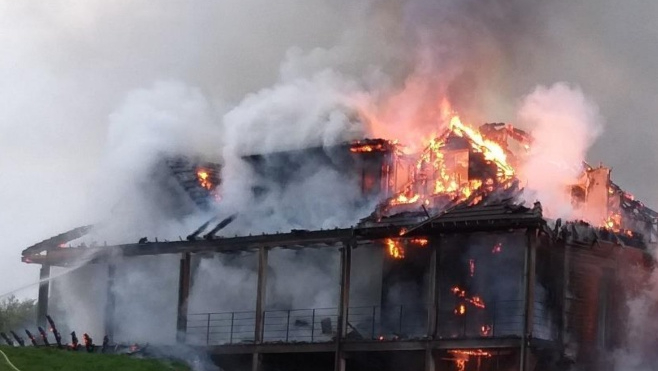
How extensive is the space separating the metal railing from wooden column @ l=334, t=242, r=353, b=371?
13.1 inches

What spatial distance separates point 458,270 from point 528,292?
4.11 m

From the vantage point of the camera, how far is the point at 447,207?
127ft

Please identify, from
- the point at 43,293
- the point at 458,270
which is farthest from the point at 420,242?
the point at 43,293

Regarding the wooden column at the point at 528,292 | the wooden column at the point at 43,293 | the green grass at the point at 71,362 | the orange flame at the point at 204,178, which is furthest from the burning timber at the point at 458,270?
the wooden column at the point at 43,293

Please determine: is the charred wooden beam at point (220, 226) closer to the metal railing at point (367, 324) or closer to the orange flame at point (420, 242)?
the metal railing at point (367, 324)

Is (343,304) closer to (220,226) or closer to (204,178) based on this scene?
(220,226)

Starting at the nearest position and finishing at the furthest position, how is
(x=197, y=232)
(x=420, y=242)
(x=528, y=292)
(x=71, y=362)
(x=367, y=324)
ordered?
(x=528, y=292)
(x=71, y=362)
(x=420, y=242)
(x=367, y=324)
(x=197, y=232)

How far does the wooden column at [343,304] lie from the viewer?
38.6 metres

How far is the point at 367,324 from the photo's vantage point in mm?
41438

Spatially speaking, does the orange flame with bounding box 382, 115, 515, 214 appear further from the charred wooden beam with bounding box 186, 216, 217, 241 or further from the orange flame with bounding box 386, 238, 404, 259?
the charred wooden beam with bounding box 186, 216, 217, 241

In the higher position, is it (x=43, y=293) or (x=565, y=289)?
(x=43, y=293)

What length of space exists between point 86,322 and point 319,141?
12.2 meters

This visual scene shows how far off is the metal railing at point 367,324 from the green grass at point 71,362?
4.21 meters

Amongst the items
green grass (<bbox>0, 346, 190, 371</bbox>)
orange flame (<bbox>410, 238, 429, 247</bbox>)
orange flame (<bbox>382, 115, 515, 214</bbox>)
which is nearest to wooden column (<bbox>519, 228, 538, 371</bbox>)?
orange flame (<bbox>410, 238, 429, 247</bbox>)
